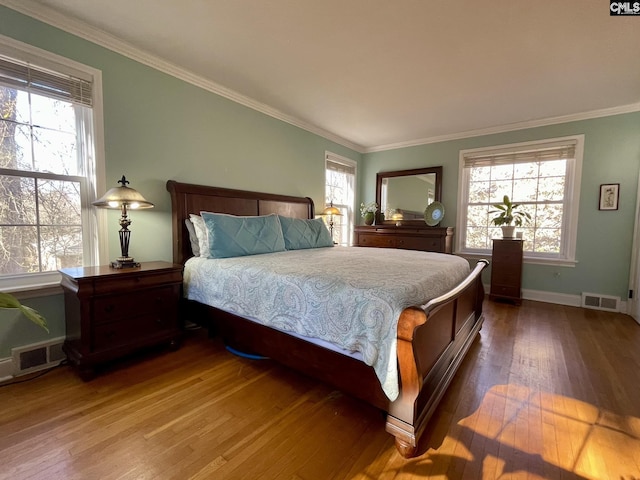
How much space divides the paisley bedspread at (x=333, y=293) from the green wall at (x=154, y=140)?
28.1 inches

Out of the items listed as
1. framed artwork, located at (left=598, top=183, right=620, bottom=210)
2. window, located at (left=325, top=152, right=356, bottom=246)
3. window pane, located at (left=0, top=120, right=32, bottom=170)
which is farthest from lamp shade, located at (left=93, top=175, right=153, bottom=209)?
framed artwork, located at (left=598, top=183, right=620, bottom=210)

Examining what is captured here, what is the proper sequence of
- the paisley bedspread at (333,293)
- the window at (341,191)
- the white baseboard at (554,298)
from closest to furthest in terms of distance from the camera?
the paisley bedspread at (333,293) → the white baseboard at (554,298) → the window at (341,191)

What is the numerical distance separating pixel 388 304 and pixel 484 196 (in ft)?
12.5

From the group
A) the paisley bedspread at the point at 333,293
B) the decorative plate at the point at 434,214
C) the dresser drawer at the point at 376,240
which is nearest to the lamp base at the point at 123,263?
the paisley bedspread at the point at 333,293

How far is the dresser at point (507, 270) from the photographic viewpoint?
3.77 metres

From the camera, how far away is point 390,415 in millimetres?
1364

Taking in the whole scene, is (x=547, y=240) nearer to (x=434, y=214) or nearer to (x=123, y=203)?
(x=434, y=214)

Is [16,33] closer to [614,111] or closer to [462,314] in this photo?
[462,314]

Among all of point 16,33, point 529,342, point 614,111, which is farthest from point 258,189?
point 614,111

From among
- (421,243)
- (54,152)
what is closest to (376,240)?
(421,243)

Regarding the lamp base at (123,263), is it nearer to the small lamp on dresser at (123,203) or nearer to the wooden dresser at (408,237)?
the small lamp on dresser at (123,203)

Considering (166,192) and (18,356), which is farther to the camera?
(166,192)

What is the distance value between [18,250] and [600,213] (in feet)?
19.2

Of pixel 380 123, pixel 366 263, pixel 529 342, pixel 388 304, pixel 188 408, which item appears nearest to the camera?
pixel 388 304
